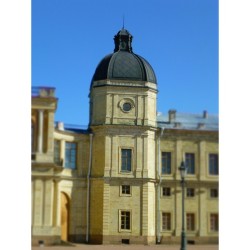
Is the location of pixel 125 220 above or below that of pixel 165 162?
below

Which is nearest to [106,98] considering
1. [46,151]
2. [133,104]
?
[133,104]

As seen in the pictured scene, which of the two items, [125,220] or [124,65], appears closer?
[125,220]

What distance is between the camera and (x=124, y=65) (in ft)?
23.9

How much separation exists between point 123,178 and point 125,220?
391 millimetres

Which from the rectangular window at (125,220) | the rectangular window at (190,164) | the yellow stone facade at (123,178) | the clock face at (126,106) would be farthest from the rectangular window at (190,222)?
the clock face at (126,106)

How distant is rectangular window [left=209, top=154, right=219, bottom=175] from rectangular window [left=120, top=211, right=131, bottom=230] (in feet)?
2.87

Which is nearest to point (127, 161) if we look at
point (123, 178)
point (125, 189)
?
point (123, 178)

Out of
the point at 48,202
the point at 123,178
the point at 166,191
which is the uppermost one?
the point at 123,178

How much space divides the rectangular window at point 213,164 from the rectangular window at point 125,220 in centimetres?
88

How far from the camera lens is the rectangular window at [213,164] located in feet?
23.6

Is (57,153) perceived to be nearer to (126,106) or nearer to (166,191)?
(126,106)

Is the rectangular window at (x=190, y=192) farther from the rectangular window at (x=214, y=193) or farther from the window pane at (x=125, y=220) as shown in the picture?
the window pane at (x=125, y=220)
